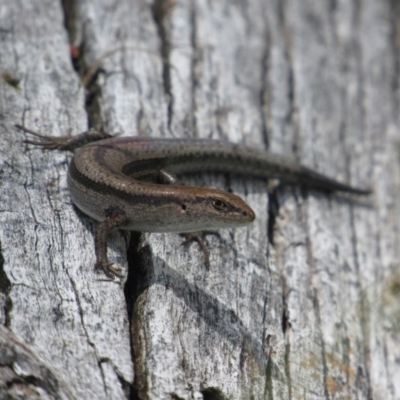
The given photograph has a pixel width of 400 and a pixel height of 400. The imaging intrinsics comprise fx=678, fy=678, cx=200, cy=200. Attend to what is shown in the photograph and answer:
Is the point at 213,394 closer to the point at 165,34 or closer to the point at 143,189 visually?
the point at 143,189

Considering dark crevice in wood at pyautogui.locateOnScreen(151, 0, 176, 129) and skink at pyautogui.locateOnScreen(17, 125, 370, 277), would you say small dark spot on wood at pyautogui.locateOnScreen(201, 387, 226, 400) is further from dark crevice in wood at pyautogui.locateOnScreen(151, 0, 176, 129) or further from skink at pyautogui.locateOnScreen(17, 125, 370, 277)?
dark crevice in wood at pyautogui.locateOnScreen(151, 0, 176, 129)

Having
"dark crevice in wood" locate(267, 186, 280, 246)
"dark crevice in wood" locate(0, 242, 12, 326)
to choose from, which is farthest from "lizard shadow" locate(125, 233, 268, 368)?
"dark crevice in wood" locate(267, 186, 280, 246)

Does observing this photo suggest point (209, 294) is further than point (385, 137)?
No

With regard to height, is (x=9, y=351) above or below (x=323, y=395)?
above

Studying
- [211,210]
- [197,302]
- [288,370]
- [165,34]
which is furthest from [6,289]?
[165,34]

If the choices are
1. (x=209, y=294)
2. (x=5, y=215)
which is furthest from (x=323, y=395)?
(x=5, y=215)

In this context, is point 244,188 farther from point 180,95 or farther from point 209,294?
point 209,294

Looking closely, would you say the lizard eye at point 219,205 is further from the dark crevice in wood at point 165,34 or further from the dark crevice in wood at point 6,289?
the dark crevice in wood at point 165,34
